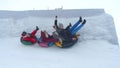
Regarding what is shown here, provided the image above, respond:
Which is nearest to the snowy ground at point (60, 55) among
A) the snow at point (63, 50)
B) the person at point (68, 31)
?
the snow at point (63, 50)

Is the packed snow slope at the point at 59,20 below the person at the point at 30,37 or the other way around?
the other way around

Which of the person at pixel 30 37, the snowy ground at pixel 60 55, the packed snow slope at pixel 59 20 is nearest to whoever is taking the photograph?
the snowy ground at pixel 60 55

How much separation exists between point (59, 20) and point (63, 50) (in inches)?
18.8

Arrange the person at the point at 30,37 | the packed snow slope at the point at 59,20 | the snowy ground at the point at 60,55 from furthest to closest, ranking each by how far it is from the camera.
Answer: the packed snow slope at the point at 59,20 < the person at the point at 30,37 < the snowy ground at the point at 60,55

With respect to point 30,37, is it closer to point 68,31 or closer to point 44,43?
point 44,43

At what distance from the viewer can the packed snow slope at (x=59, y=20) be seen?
257cm

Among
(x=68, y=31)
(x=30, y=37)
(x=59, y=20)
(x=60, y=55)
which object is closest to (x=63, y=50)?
(x=60, y=55)

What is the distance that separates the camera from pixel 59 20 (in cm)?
269

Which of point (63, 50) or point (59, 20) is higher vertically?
point (59, 20)

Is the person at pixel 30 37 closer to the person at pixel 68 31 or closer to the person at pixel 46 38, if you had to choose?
the person at pixel 46 38

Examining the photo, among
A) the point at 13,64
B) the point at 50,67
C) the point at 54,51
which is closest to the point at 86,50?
the point at 54,51

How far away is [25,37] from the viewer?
2.29m

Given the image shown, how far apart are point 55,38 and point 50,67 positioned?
0.40m

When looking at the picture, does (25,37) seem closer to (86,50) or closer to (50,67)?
(50,67)
